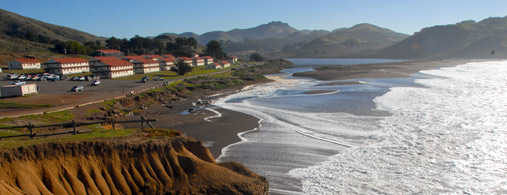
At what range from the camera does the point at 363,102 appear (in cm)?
4122

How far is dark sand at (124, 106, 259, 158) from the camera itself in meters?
25.3

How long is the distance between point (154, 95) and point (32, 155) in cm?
3455

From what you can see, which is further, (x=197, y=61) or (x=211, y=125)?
(x=197, y=61)

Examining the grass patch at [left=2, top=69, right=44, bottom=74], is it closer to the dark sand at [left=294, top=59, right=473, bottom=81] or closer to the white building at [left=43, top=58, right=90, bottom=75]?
the white building at [left=43, top=58, right=90, bottom=75]

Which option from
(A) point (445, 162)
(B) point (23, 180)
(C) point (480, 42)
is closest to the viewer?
(B) point (23, 180)

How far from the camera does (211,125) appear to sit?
30.5m

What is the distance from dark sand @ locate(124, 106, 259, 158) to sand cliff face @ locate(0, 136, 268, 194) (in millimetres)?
7550

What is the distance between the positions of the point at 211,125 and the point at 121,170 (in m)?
17.3

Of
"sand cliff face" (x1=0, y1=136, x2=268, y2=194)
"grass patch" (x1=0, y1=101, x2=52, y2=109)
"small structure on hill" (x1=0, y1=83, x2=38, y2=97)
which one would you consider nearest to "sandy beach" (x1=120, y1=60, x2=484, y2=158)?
"sand cliff face" (x1=0, y1=136, x2=268, y2=194)

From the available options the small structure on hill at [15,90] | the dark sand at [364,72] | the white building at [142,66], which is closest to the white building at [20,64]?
the white building at [142,66]

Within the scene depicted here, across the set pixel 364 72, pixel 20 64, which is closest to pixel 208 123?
pixel 20 64

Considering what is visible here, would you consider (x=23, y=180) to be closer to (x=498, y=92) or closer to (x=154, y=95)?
(x=154, y=95)

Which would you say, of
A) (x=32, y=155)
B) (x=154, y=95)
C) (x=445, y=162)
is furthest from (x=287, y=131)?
(x=154, y=95)

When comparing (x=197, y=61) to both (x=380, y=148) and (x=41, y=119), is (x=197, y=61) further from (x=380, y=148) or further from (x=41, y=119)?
(x=380, y=148)
